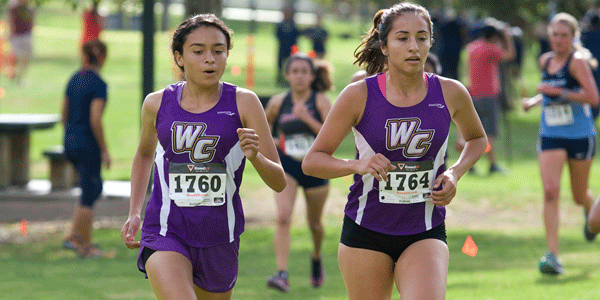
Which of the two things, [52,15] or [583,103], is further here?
[52,15]

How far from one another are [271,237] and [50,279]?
10.3 feet

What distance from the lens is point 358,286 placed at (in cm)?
433

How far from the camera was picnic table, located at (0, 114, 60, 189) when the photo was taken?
12.5m

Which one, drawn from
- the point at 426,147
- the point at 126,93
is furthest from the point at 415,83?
the point at 126,93

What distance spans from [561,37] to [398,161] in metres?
4.12

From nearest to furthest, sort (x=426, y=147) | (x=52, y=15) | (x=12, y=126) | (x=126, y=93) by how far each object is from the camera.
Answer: (x=426, y=147) < (x=12, y=126) < (x=126, y=93) < (x=52, y=15)

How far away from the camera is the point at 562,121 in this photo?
26.0 feet

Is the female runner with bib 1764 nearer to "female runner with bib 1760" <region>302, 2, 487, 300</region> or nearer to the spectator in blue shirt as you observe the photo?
"female runner with bib 1760" <region>302, 2, 487, 300</region>

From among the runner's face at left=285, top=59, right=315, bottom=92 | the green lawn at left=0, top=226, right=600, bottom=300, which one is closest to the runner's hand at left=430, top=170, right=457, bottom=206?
the green lawn at left=0, top=226, right=600, bottom=300

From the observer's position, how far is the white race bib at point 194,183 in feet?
14.1

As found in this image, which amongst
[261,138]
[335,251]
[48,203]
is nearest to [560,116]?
[335,251]

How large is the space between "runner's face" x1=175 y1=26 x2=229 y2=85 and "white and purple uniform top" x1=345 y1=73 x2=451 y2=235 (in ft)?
2.39

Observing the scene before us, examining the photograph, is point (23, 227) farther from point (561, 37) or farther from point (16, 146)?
point (561, 37)

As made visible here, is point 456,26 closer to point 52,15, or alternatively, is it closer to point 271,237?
point 271,237
